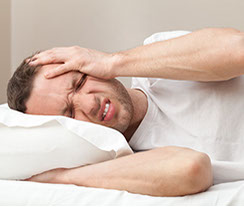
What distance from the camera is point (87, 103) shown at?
132 cm

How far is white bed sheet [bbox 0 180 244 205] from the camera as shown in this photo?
92 cm

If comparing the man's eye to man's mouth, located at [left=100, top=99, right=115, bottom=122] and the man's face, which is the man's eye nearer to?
the man's face

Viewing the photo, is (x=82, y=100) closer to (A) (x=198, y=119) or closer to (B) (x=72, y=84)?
(B) (x=72, y=84)

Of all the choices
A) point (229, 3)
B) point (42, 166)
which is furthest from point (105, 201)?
point (229, 3)

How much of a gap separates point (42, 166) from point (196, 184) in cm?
46

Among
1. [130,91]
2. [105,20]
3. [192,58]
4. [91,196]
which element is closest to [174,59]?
[192,58]

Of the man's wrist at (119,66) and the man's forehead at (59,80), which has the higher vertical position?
the man's wrist at (119,66)

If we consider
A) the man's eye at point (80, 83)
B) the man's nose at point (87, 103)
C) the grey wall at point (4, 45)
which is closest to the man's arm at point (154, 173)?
the man's nose at point (87, 103)

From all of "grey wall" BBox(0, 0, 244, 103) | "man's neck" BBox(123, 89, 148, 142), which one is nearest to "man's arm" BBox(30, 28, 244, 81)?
"man's neck" BBox(123, 89, 148, 142)

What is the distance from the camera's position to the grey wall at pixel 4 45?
2.54 meters

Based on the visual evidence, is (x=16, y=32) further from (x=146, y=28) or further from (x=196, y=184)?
(x=196, y=184)

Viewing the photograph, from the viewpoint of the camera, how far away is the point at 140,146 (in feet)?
4.63

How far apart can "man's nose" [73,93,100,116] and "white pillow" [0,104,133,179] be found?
0.59 feet

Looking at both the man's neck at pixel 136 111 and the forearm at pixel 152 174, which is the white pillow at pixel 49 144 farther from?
the man's neck at pixel 136 111
